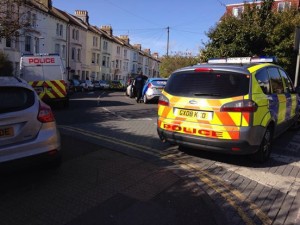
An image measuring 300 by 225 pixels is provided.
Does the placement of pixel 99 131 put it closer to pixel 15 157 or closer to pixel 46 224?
pixel 15 157

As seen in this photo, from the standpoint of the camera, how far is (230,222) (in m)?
3.85

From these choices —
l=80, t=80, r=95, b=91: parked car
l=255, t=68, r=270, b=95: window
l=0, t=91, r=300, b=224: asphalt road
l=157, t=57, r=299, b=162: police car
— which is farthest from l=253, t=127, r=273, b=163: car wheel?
l=80, t=80, r=95, b=91: parked car

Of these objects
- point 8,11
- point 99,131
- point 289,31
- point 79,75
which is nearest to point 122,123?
point 99,131

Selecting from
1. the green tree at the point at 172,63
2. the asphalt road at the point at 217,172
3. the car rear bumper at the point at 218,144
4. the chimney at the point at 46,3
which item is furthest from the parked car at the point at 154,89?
the green tree at the point at 172,63

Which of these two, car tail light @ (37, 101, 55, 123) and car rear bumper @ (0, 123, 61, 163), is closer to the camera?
car rear bumper @ (0, 123, 61, 163)

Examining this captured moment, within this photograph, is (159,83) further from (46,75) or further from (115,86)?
(115,86)

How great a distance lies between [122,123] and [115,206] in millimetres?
6179

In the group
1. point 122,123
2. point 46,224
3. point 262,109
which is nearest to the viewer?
point 46,224

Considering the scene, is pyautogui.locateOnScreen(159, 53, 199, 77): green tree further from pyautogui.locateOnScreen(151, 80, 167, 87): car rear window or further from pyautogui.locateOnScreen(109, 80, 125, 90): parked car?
pyautogui.locateOnScreen(151, 80, 167, 87): car rear window

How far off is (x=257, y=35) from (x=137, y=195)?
14.5 meters

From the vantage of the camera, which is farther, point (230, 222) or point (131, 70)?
point (131, 70)

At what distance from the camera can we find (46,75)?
14484 millimetres

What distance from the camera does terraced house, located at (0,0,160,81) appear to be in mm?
34875

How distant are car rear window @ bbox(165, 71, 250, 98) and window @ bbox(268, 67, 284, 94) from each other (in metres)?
1.23
